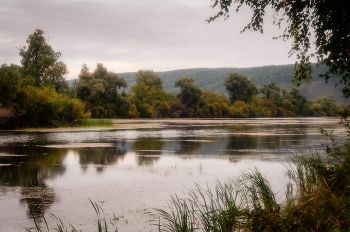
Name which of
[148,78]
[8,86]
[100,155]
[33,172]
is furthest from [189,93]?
[33,172]

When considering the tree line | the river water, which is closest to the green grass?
the tree line

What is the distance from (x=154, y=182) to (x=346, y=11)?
8.05 m

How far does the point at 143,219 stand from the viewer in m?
8.57

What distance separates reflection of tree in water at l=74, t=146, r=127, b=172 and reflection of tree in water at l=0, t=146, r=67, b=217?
0.90 metres

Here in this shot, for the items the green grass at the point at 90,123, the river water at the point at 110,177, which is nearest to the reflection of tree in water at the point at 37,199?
the river water at the point at 110,177

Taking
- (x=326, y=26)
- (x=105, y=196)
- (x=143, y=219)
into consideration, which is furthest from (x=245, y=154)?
(x=326, y=26)

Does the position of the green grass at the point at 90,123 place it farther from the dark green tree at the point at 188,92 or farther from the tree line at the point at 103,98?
the dark green tree at the point at 188,92

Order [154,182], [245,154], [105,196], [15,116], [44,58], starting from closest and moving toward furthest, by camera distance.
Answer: [105,196]
[154,182]
[245,154]
[15,116]
[44,58]

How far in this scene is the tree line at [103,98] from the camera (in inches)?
1604

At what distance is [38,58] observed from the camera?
171 feet

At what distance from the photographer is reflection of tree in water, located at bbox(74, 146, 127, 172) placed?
17.4 m

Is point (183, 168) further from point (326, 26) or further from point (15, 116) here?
point (15, 116)

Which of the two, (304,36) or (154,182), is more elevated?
(304,36)

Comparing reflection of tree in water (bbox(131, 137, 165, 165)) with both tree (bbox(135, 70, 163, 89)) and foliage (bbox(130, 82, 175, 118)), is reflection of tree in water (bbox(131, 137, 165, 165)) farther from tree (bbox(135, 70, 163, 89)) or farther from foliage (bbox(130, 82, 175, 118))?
tree (bbox(135, 70, 163, 89))
